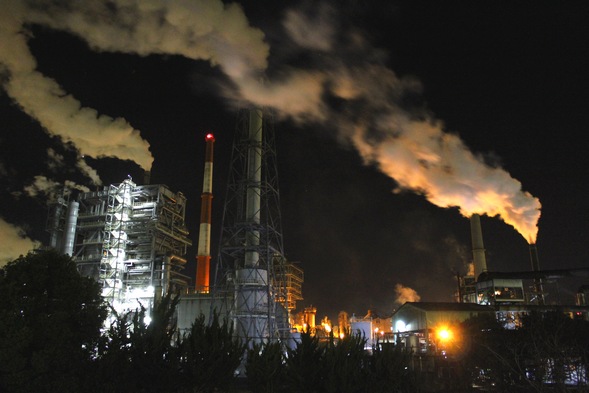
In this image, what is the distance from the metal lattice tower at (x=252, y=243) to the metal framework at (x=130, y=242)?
1181cm

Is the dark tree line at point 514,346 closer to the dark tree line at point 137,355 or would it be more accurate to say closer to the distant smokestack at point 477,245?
the dark tree line at point 137,355

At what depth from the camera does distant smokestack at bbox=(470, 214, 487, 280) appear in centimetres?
5597

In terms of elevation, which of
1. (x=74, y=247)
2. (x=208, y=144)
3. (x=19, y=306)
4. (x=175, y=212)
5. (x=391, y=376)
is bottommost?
(x=391, y=376)

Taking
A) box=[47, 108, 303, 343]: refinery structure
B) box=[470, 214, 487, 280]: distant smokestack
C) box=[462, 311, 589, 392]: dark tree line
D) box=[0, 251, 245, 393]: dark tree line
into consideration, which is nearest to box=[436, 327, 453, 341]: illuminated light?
box=[462, 311, 589, 392]: dark tree line

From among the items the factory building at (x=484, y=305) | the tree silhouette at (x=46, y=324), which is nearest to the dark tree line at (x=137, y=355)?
the tree silhouette at (x=46, y=324)

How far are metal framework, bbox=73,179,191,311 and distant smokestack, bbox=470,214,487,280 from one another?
35557 mm

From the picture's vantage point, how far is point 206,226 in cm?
5462

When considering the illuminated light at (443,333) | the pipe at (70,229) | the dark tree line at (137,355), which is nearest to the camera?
the dark tree line at (137,355)

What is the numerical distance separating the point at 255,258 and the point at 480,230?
31.3 m

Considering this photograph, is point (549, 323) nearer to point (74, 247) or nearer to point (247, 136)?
point (247, 136)

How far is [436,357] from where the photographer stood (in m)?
21.9

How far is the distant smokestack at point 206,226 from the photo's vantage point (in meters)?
52.5

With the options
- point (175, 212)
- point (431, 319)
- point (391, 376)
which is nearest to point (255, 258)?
point (431, 319)

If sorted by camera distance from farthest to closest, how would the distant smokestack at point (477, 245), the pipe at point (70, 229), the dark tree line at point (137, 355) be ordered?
the distant smokestack at point (477, 245), the pipe at point (70, 229), the dark tree line at point (137, 355)
